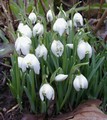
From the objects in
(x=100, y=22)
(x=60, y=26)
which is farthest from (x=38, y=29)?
(x=100, y=22)

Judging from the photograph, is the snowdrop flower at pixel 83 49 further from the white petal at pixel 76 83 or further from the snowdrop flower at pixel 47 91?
the snowdrop flower at pixel 47 91

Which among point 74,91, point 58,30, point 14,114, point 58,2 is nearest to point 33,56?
point 58,30

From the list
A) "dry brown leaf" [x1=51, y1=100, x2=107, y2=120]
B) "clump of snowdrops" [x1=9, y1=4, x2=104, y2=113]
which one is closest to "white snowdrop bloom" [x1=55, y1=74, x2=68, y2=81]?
"clump of snowdrops" [x1=9, y1=4, x2=104, y2=113]

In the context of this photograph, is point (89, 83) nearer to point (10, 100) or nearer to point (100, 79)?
point (100, 79)

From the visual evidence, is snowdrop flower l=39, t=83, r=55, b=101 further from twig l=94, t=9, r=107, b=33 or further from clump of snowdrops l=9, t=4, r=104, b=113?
twig l=94, t=9, r=107, b=33

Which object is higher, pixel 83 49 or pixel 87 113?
pixel 83 49

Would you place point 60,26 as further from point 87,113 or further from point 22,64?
point 87,113

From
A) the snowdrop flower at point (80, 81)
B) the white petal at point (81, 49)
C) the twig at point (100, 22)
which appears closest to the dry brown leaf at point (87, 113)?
the snowdrop flower at point (80, 81)
